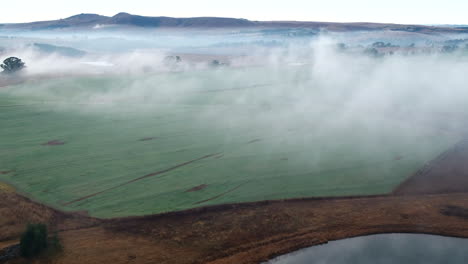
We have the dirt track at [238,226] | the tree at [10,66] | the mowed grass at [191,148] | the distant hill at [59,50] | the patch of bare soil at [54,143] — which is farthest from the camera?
the distant hill at [59,50]

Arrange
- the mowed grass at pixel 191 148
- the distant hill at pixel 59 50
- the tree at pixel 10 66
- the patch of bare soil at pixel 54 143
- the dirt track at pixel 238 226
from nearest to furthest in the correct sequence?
the dirt track at pixel 238 226
the mowed grass at pixel 191 148
the patch of bare soil at pixel 54 143
the tree at pixel 10 66
the distant hill at pixel 59 50

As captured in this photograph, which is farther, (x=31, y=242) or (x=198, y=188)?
(x=198, y=188)

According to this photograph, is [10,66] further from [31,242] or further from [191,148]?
[31,242]

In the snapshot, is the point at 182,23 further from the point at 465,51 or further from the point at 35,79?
the point at 465,51

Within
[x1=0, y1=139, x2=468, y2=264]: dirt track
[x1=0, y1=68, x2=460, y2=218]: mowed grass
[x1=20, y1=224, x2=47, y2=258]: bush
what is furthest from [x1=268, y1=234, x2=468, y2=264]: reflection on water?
[x1=20, y1=224, x2=47, y2=258]: bush

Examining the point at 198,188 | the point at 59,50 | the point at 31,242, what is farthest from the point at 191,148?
the point at 59,50

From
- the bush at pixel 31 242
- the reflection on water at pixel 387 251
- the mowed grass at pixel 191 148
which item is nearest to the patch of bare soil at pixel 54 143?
the mowed grass at pixel 191 148

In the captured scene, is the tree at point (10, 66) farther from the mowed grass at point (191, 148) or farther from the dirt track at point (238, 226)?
the dirt track at point (238, 226)
